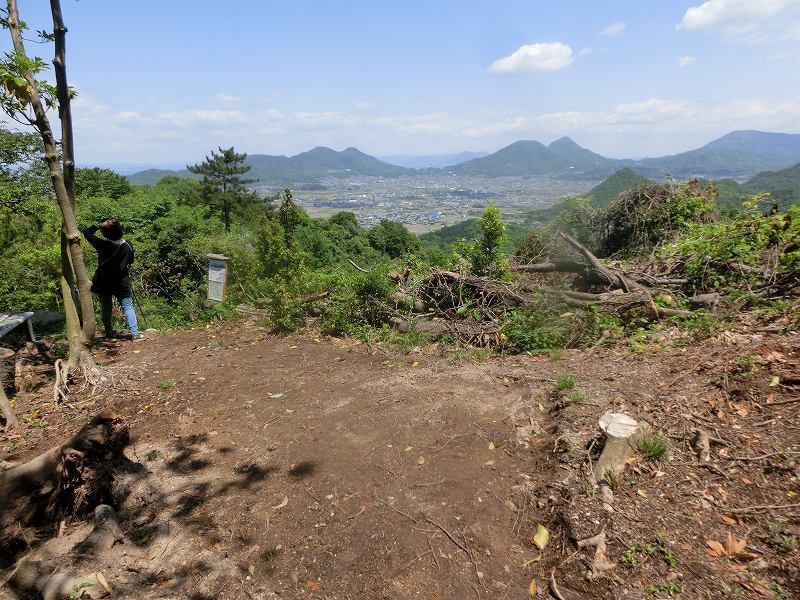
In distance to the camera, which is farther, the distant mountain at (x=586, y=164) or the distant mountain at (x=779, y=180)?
the distant mountain at (x=586, y=164)

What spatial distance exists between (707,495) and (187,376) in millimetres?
5165

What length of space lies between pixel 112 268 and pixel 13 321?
1260 millimetres

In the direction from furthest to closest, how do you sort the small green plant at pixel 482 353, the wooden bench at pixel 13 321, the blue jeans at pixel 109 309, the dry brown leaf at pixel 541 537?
the blue jeans at pixel 109 309 → the small green plant at pixel 482 353 → the wooden bench at pixel 13 321 → the dry brown leaf at pixel 541 537

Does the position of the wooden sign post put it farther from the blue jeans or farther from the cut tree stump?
the cut tree stump

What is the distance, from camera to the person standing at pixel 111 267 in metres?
6.21

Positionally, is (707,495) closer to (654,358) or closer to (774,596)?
(774,596)

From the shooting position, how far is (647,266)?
7266 mm

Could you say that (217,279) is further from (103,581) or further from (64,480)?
(103,581)

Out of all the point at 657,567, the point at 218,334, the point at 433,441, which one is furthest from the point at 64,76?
the point at 657,567

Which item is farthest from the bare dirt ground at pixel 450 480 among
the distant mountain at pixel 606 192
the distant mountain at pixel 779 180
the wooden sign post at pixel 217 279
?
the distant mountain at pixel 779 180

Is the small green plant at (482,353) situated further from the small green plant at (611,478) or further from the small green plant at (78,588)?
the small green plant at (78,588)

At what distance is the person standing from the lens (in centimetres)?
621

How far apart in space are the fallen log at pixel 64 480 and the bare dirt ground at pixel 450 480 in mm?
170

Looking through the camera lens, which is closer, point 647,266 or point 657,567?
point 657,567
